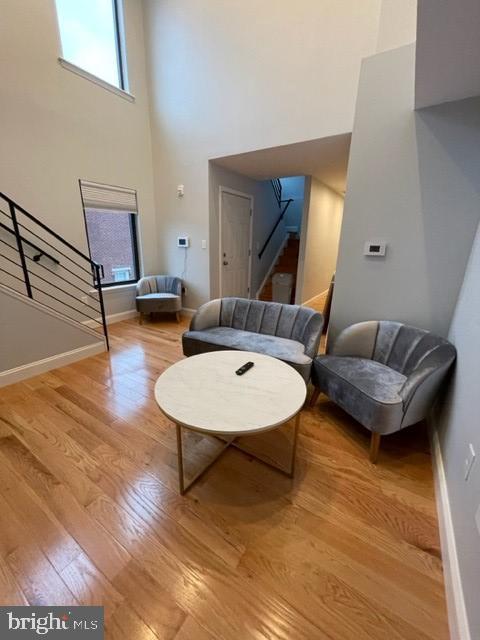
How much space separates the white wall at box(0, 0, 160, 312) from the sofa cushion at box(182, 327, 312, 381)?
2.29 meters

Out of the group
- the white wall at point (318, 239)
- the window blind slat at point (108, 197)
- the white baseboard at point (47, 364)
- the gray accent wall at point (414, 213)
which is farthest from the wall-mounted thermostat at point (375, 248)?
the window blind slat at point (108, 197)

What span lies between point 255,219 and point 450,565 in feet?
16.5

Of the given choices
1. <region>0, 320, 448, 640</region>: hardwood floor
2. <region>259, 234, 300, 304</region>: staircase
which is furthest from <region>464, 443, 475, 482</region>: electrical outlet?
<region>259, 234, 300, 304</region>: staircase

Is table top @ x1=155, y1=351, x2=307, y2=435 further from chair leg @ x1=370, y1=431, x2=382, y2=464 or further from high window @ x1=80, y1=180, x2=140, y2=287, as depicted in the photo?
high window @ x1=80, y1=180, x2=140, y2=287

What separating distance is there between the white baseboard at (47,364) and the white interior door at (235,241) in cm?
225

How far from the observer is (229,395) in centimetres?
133

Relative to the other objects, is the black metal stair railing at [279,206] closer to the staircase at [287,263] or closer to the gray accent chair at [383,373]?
the staircase at [287,263]

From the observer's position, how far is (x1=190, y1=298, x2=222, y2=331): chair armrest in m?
2.59

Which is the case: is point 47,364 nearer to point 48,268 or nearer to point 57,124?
point 48,268

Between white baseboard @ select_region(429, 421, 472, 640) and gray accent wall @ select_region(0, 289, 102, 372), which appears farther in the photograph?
gray accent wall @ select_region(0, 289, 102, 372)

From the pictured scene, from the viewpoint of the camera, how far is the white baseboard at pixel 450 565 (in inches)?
→ 33.5

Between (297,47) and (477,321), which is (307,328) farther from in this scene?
(297,47)

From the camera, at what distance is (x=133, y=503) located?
1.31 metres

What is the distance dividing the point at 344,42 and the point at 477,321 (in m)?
3.03
